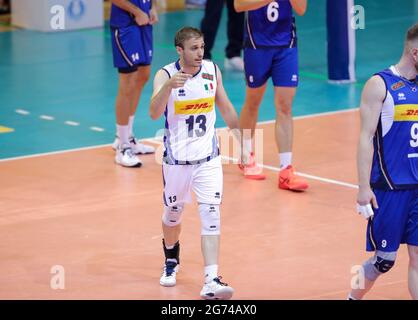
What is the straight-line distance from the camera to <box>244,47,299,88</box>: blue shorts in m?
11.2

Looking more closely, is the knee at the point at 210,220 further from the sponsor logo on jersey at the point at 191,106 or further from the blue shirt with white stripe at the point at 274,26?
the blue shirt with white stripe at the point at 274,26

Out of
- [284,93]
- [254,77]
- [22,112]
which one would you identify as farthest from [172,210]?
[22,112]

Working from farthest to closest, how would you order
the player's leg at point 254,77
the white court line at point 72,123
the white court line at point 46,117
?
the white court line at point 46,117, the white court line at point 72,123, the player's leg at point 254,77

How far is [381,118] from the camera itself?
731cm

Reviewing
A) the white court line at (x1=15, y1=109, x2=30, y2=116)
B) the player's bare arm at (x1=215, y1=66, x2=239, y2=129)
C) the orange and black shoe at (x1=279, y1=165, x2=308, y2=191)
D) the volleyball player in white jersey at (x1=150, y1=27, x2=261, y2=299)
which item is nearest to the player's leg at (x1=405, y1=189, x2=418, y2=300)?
the volleyball player in white jersey at (x1=150, y1=27, x2=261, y2=299)

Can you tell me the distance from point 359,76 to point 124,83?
197 inches

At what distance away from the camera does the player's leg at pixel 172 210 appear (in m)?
Answer: 8.30

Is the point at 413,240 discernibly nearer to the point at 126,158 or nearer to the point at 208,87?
the point at 208,87

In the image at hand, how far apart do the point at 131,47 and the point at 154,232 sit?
285 centimetres

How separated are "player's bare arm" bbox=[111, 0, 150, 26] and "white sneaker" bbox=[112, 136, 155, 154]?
1.25m

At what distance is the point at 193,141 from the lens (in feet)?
27.2

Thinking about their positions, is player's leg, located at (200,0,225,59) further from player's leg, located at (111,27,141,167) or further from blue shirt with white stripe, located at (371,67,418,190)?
blue shirt with white stripe, located at (371,67,418,190)

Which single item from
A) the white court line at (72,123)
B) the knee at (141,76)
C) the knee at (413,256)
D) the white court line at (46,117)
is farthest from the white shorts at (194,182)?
the white court line at (46,117)
